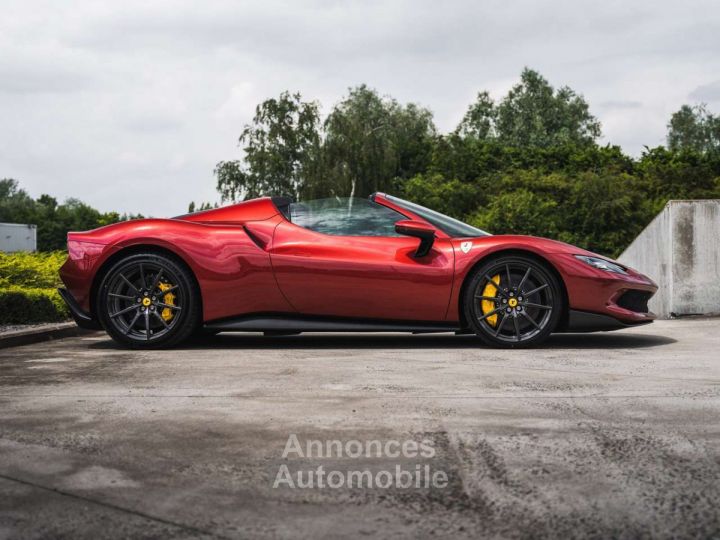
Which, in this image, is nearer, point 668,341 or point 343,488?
point 343,488

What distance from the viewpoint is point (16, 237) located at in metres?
38.2

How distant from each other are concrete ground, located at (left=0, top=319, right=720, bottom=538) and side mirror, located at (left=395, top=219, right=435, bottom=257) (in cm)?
92

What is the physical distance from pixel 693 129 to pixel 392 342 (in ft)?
247

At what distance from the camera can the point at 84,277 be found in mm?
6445

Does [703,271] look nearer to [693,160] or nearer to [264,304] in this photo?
[264,304]

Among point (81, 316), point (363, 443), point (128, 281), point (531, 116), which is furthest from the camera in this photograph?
point (531, 116)

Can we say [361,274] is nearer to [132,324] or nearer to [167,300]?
[167,300]

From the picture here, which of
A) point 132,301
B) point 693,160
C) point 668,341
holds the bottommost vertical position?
point 668,341

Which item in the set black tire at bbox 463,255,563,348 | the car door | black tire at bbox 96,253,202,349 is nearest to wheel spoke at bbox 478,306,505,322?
black tire at bbox 463,255,563,348

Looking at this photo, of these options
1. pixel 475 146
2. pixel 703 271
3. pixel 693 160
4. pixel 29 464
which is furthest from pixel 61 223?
pixel 29 464

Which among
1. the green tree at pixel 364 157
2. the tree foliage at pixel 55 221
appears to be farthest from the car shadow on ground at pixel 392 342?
the tree foliage at pixel 55 221

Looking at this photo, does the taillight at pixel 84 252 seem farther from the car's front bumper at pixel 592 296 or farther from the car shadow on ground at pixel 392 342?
the car's front bumper at pixel 592 296

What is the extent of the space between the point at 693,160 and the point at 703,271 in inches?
1281

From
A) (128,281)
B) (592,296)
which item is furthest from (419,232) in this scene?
(128,281)
